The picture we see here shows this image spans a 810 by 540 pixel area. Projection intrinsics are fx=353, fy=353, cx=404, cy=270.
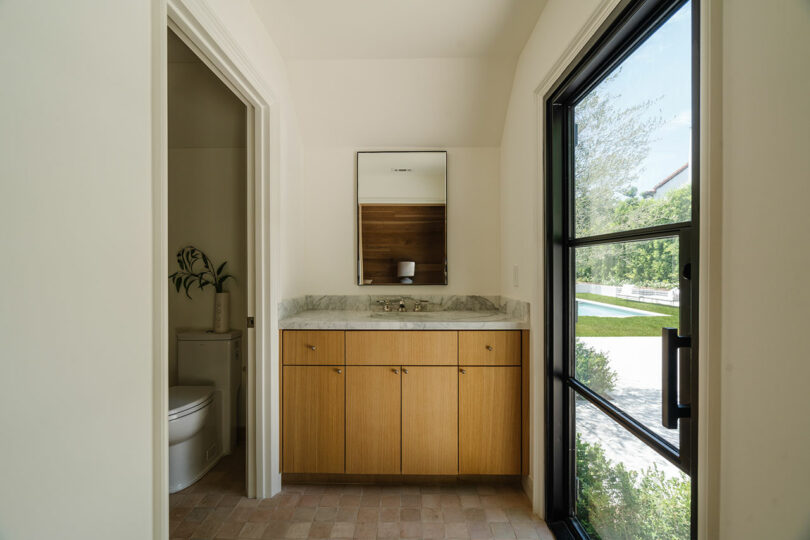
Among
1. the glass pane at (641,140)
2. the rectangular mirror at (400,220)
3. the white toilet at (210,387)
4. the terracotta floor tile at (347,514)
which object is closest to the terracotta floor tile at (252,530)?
the terracotta floor tile at (347,514)

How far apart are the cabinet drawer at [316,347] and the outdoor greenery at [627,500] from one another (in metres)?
1.23

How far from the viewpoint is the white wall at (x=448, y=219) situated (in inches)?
95.0

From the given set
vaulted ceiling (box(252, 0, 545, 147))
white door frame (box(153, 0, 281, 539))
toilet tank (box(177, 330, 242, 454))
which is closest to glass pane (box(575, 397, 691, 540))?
white door frame (box(153, 0, 281, 539))

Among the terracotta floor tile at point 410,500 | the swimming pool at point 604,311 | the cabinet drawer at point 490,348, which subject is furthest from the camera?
the cabinet drawer at point 490,348

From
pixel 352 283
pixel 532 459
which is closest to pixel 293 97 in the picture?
pixel 352 283

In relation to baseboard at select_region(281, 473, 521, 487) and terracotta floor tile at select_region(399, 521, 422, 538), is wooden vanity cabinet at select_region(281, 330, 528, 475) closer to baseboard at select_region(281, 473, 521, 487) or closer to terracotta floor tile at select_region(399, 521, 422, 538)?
baseboard at select_region(281, 473, 521, 487)

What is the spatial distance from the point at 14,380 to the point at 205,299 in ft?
6.34

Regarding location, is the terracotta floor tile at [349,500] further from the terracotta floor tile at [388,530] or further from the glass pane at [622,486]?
the glass pane at [622,486]

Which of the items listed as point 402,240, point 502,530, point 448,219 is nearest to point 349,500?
point 502,530

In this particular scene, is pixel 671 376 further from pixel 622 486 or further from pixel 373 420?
pixel 373 420

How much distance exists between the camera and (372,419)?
1898mm

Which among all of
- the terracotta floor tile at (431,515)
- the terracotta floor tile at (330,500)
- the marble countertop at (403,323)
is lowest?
the terracotta floor tile at (330,500)

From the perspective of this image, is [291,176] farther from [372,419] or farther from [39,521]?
[39,521]

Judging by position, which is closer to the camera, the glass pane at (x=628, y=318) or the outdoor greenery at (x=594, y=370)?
the glass pane at (x=628, y=318)
